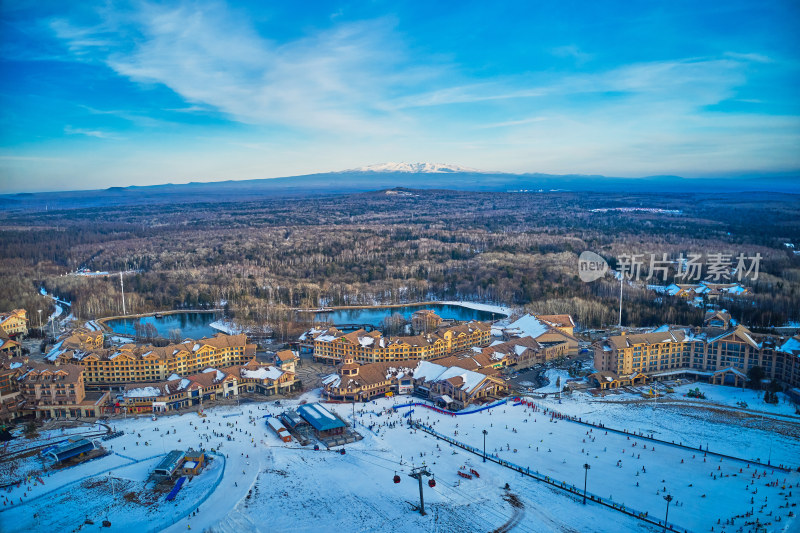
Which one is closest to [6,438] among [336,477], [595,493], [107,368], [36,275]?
[107,368]

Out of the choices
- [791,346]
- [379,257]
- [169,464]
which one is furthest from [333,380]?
[379,257]

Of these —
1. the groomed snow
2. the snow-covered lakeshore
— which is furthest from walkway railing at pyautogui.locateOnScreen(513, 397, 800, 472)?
the groomed snow

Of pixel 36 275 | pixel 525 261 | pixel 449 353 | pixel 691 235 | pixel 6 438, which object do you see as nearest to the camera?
pixel 6 438

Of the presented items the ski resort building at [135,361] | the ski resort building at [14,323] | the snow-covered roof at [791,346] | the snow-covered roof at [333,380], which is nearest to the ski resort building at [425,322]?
the snow-covered roof at [333,380]

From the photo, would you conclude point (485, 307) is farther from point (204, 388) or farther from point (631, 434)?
point (204, 388)

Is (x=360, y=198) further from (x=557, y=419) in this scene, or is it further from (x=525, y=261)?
Answer: (x=557, y=419)

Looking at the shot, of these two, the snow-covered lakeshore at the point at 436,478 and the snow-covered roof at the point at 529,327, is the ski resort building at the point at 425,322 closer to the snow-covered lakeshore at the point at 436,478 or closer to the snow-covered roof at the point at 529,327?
the snow-covered roof at the point at 529,327

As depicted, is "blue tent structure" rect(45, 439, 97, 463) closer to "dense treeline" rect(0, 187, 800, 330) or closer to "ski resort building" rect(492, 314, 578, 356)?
"dense treeline" rect(0, 187, 800, 330)
